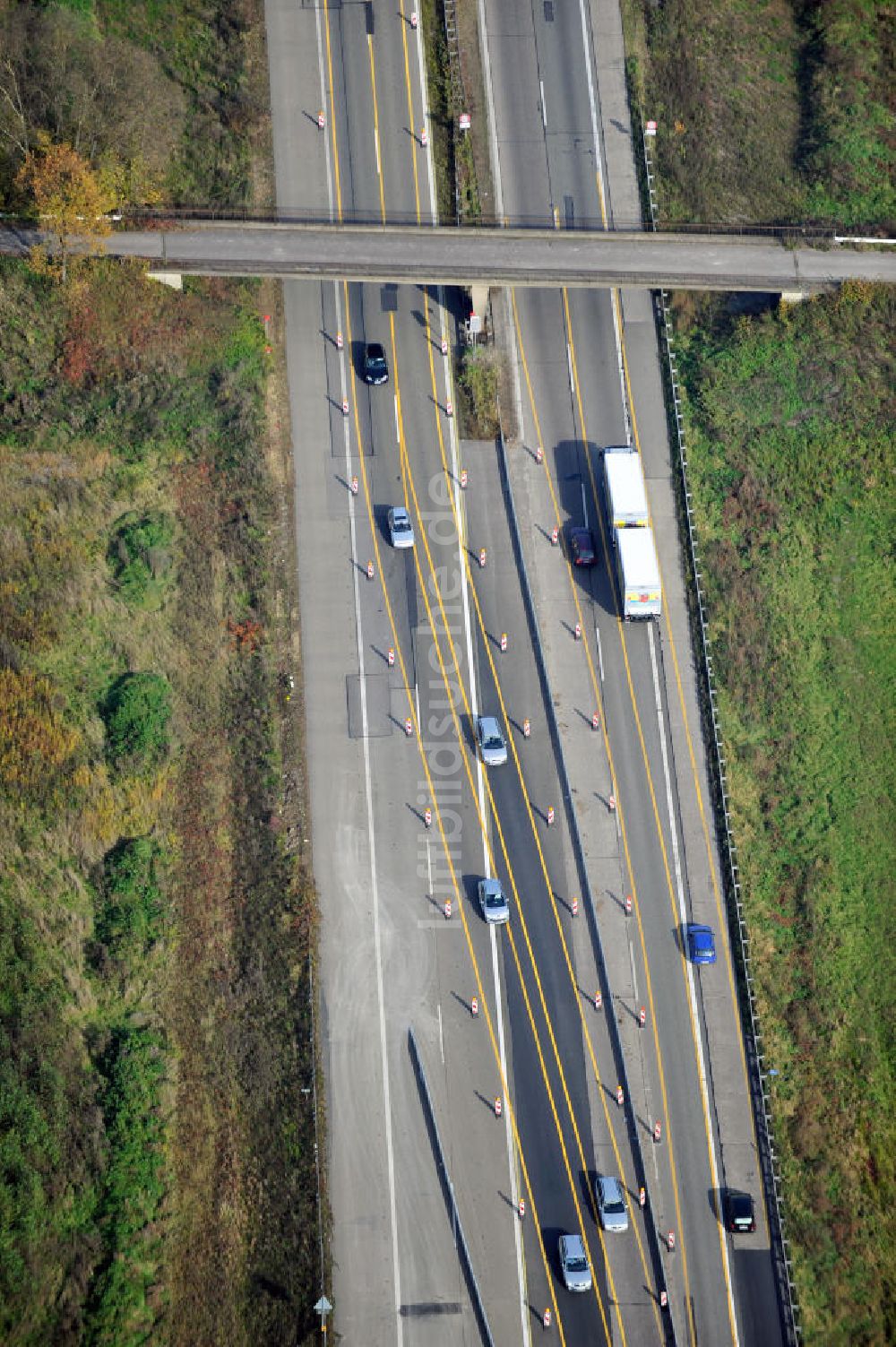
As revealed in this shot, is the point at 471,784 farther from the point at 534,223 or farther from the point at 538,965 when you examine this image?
the point at 534,223

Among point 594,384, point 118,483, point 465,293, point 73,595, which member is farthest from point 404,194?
point 73,595

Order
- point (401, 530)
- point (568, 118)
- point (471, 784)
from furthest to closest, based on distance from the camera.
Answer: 1. point (568, 118)
2. point (401, 530)
3. point (471, 784)

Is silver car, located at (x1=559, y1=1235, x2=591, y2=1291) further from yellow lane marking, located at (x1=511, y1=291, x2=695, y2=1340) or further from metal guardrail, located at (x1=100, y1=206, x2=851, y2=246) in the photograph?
metal guardrail, located at (x1=100, y1=206, x2=851, y2=246)

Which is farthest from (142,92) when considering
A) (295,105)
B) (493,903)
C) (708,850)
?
(708,850)

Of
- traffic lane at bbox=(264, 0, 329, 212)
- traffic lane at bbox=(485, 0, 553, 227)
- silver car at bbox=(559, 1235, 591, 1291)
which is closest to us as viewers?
silver car at bbox=(559, 1235, 591, 1291)

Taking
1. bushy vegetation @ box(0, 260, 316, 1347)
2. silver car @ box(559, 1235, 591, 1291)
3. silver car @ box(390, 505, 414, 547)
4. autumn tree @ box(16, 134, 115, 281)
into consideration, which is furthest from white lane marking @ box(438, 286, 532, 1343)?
autumn tree @ box(16, 134, 115, 281)

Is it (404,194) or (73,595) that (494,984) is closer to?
(73,595)
